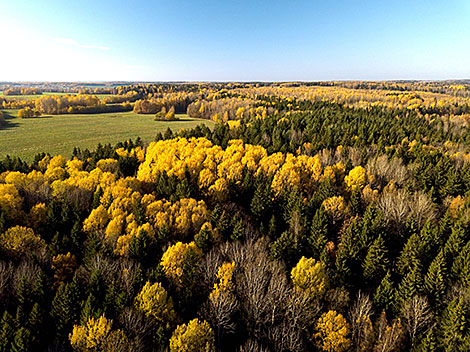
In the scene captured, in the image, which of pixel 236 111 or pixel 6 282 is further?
pixel 236 111

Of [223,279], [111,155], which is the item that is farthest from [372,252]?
[111,155]

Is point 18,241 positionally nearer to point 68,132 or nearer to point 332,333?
point 332,333

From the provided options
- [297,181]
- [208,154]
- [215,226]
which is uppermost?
[208,154]

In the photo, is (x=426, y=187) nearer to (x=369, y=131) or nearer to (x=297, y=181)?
(x=297, y=181)

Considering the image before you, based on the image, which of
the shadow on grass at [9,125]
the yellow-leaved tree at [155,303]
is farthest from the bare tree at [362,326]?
the shadow on grass at [9,125]

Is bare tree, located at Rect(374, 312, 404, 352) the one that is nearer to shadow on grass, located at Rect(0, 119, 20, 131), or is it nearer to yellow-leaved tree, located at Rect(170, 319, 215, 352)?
yellow-leaved tree, located at Rect(170, 319, 215, 352)

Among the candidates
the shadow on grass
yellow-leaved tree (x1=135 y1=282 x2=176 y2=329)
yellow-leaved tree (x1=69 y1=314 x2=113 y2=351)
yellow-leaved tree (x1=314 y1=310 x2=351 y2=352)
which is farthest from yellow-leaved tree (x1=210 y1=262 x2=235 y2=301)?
the shadow on grass

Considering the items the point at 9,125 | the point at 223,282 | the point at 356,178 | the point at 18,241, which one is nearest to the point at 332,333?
the point at 223,282

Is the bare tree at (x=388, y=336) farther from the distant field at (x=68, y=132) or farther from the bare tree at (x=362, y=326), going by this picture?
the distant field at (x=68, y=132)
